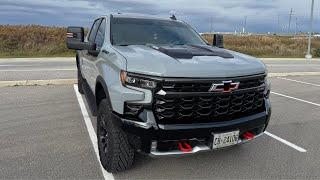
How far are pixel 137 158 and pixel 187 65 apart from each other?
5.12ft

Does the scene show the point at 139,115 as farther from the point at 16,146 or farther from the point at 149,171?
the point at 16,146

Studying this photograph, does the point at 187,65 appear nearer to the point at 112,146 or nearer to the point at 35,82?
the point at 112,146

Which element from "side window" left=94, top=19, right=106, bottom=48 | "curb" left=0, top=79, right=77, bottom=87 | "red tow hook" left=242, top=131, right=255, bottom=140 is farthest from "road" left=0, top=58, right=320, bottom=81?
"red tow hook" left=242, top=131, right=255, bottom=140

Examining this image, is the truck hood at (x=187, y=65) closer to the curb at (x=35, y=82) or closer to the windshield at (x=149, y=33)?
the windshield at (x=149, y=33)

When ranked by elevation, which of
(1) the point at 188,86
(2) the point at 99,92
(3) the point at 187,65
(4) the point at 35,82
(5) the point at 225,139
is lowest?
(4) the point at 35,82

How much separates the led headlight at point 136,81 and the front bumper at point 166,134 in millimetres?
270

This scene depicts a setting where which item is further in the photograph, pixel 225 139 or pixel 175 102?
pixel 225 139

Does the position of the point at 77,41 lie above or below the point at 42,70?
above

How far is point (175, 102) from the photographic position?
12.0ft

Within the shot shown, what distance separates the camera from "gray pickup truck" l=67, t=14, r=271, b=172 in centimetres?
361

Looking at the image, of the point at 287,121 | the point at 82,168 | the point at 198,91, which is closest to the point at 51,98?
the point at 82,168

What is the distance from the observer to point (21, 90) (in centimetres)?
965

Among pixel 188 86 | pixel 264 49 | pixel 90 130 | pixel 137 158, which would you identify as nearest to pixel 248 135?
pixel 188 86

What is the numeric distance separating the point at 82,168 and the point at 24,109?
3.57 meters
